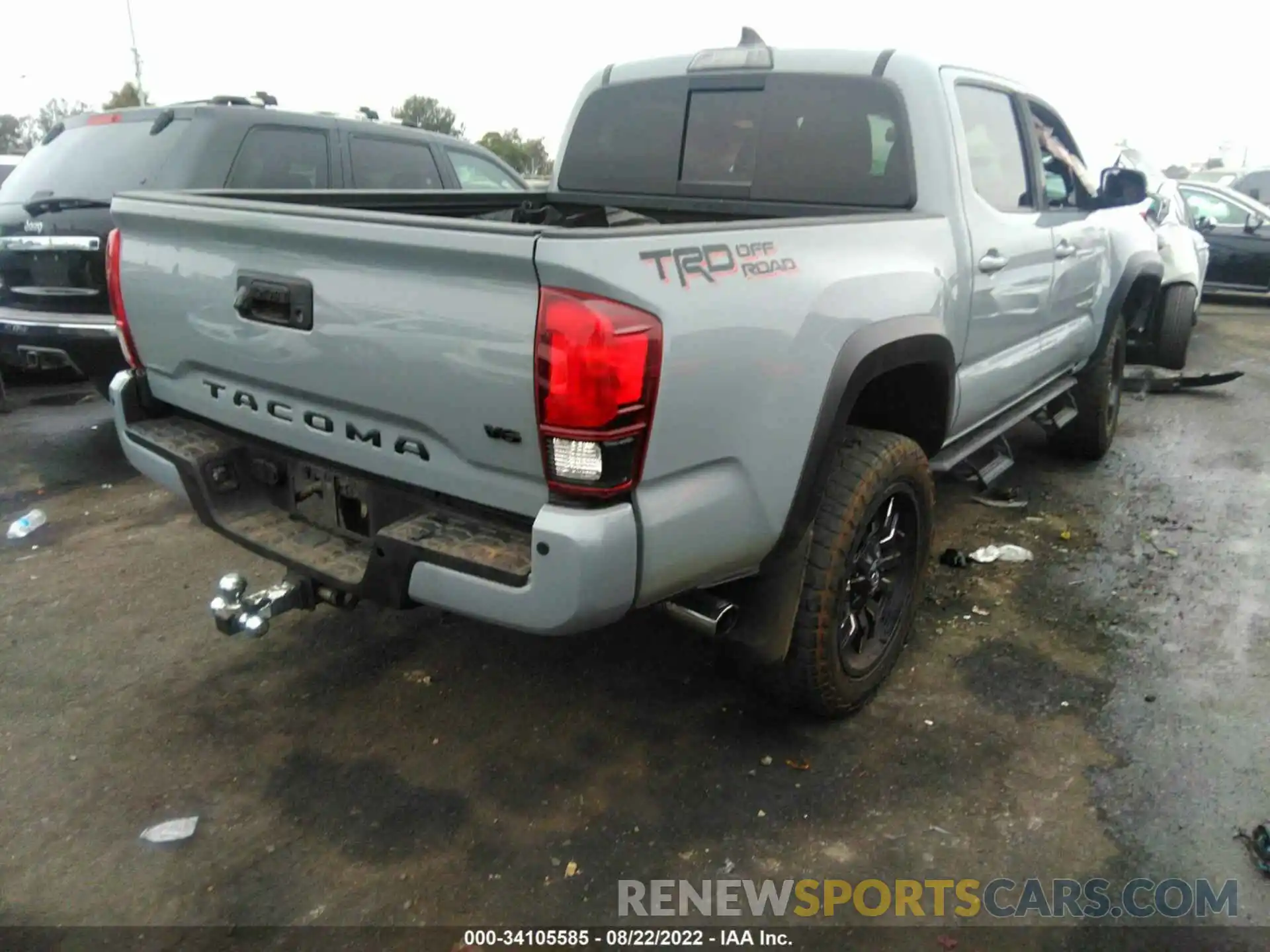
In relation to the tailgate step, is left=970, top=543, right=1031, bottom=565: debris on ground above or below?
below

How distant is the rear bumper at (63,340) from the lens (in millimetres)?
5271

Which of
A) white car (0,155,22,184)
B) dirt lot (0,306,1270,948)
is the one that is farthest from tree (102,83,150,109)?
dirt lot (0,306,1270,948)

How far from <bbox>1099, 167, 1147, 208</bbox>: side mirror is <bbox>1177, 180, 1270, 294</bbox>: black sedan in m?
7.71

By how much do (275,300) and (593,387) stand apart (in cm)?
106

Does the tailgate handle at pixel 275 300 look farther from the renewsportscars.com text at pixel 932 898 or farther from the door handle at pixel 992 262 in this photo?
the door handle at pixel 992 262

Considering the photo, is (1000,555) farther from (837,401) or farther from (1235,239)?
(1235,239)

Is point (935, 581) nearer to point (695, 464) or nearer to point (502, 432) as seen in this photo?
point (695, 464)

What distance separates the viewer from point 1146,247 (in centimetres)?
547

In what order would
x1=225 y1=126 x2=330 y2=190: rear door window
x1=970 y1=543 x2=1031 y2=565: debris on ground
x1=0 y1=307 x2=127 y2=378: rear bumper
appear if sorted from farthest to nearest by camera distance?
1. x1=225 y1=126 x2=330 y2=190: rear door window
2. x1=0 y1=307 x2=127 y2=378: rear bumper
3. x1=970 y1=543 x2=1031 y2=565: debris on ground

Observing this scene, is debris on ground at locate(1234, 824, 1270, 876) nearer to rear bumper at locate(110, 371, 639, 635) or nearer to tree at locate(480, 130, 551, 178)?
rear bumper at locate(110, 371, 639, 635)

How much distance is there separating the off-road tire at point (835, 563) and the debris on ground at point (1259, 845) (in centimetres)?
109

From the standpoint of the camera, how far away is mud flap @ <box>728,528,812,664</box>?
2658 mm

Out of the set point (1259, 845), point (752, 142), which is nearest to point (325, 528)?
point (752, 142)

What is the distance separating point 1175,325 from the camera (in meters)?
7.72
